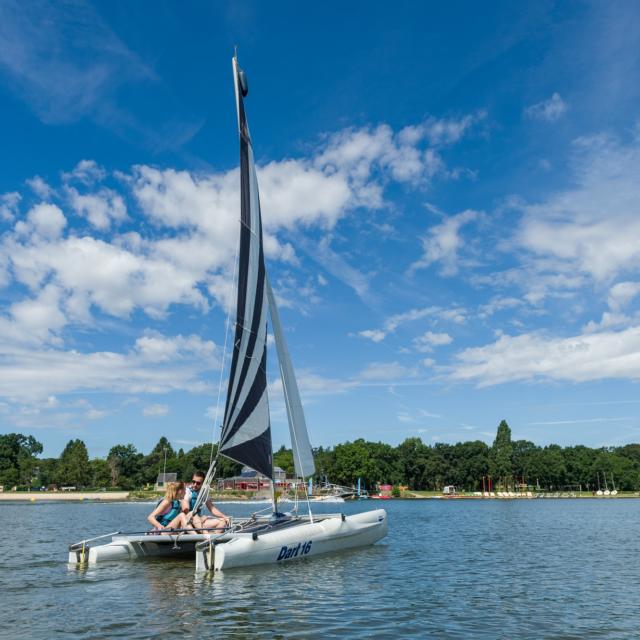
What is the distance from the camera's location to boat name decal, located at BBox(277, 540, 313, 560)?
1903cm

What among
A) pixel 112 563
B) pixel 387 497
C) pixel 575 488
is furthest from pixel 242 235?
pixel 575 488

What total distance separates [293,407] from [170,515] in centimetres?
638

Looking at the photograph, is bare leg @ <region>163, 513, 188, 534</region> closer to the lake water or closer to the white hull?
the lake water

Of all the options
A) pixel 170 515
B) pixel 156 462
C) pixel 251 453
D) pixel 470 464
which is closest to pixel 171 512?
pixel 170 515

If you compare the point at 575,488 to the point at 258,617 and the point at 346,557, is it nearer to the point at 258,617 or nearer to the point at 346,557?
the point at 346,557

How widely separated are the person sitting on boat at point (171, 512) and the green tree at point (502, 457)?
132159 mm

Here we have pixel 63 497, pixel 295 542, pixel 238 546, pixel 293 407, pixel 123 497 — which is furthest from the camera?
pixel 123 497

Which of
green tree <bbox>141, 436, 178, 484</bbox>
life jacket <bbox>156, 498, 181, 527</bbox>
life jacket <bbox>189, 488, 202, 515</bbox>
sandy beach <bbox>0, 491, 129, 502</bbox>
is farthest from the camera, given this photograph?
green tree <bbox>141, 436, 178, 484</bbox>

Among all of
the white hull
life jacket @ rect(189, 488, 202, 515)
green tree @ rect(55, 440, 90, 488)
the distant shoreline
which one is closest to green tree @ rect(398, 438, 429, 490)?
the distant shoreline

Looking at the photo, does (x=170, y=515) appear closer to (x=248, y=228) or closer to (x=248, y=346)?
(x=248, y=346)

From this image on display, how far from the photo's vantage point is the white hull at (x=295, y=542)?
17.0 meters

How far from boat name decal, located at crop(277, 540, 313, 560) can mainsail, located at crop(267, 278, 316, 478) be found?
3389 millimetres

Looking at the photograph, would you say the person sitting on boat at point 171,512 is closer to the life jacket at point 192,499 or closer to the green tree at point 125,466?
the life jacket at point 192,499

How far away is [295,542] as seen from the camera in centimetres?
1959
